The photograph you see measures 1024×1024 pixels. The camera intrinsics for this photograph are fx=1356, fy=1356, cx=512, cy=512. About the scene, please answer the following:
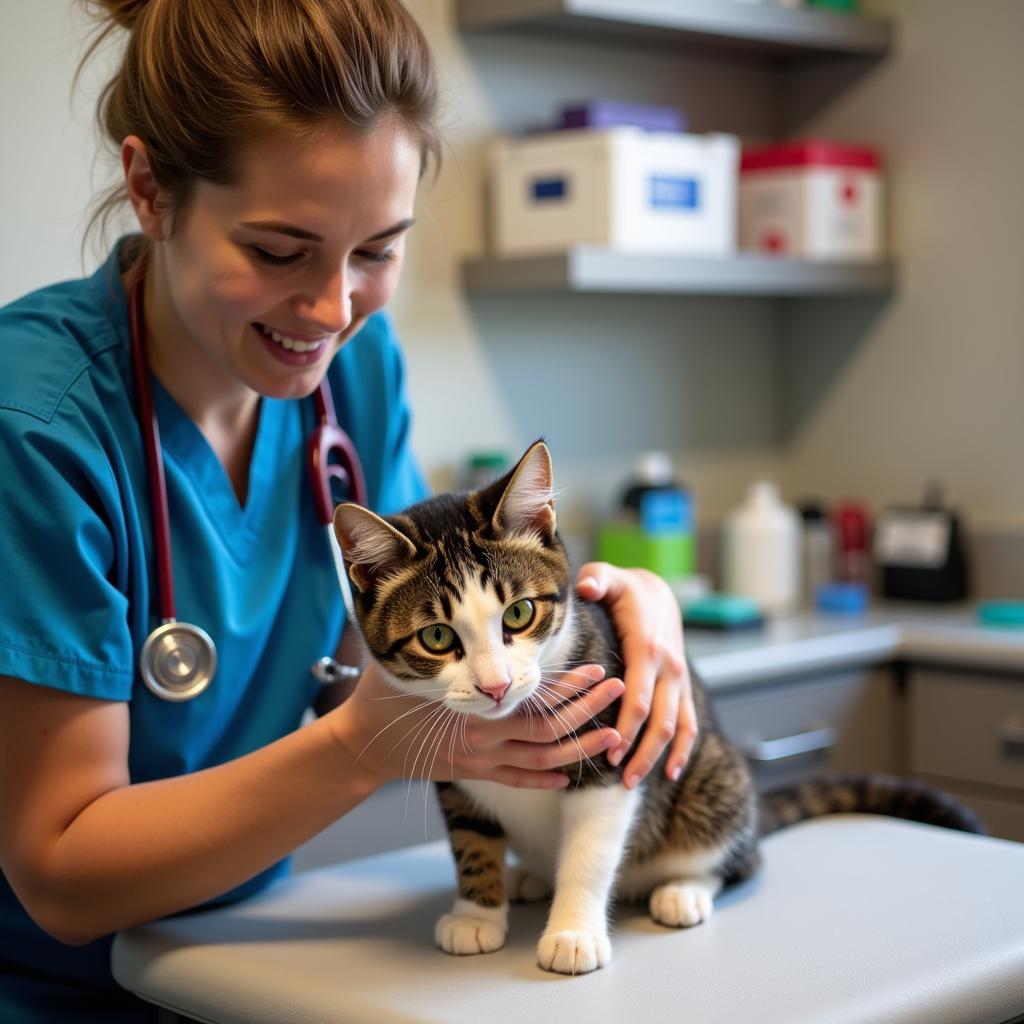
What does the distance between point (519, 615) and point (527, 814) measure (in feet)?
0.58

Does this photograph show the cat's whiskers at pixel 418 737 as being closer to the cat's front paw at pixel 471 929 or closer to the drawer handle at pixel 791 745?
the cat's front paw at pixel 471 929

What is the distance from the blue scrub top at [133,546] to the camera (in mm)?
1021

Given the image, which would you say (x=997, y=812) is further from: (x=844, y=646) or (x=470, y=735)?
(x=470, y=735)

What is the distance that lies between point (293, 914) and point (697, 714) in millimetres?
379

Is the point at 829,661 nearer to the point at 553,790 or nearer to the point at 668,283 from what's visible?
the point at 668,283

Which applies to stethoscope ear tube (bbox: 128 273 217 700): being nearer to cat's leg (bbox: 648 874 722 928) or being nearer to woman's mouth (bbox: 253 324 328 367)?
woman's mouth (bbox: 253 324 328 367)

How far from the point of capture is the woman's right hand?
3.24 ft

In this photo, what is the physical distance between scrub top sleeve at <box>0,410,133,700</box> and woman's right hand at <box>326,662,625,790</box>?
182 millimetres

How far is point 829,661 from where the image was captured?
7.02 feet

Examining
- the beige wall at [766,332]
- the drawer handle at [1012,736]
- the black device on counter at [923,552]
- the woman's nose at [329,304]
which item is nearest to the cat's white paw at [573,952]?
the woman's nose at [329,304]

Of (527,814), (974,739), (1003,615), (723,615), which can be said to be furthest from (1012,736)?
(527,814)

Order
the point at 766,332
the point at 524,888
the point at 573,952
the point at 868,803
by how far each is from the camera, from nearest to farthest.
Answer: the point at 573,952 < the point at 524,888 < the point at 868,803 < the point at 766,332

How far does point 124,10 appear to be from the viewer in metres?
1.17

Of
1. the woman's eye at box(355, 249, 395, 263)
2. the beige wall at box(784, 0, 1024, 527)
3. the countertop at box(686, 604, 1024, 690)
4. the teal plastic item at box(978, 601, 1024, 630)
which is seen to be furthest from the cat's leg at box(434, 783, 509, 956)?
the beige wall at box(784, 0, 1024, 527)
